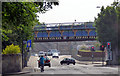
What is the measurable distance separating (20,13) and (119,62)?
46.7ft

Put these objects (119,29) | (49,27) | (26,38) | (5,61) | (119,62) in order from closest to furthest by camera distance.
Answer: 1. (119,29)
2. (5,61)
3. (119,62)
4. (26,38)
5. (49,27)

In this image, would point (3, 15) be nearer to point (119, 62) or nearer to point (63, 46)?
point (119, 62)

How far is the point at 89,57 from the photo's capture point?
64750 mm

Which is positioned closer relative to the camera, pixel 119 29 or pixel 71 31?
pixel 119 29

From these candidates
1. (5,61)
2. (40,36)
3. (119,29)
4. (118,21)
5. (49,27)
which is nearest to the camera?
(119,29)

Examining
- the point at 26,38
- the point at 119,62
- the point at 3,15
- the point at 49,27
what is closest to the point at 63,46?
the point at 49,27

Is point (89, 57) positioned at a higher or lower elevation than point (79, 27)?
lower

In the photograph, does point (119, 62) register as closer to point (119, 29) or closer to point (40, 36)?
point (119, 29)

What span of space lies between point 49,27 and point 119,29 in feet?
240

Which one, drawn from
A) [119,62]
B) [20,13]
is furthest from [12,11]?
[119,62]

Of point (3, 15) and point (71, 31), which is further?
point (71, 31)

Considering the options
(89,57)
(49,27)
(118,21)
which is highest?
(49,27)

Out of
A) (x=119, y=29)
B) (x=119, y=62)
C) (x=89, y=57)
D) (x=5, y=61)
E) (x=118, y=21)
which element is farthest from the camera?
(x=89, y=57)

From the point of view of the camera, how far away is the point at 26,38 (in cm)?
3481
